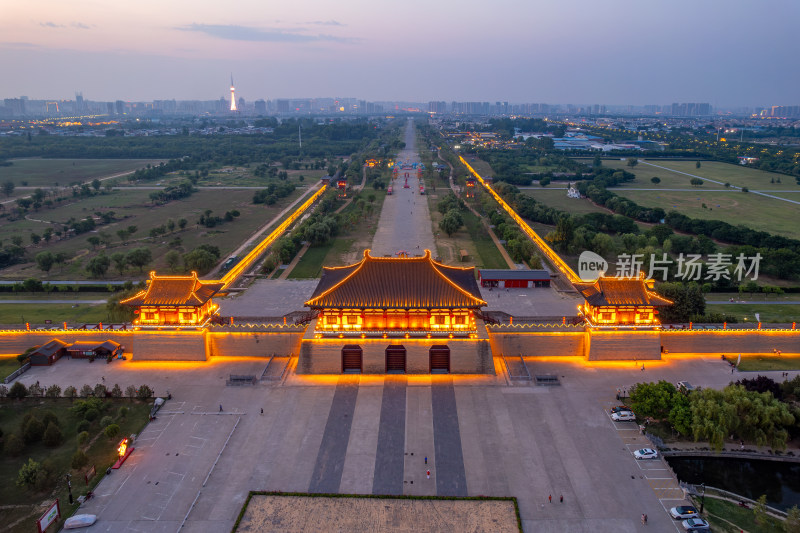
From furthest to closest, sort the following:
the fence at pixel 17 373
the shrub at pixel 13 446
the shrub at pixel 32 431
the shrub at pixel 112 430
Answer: the fence at pixel 17 373, the shrub at pixel 112 430, the shrub at pixel 32 431, the shrub at pixel 13 446

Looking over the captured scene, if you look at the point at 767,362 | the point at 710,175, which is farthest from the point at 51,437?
the point at 710,175

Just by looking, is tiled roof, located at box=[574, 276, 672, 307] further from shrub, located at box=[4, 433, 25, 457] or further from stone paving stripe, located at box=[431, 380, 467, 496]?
shrub, located at box=[4, 433, 25, 457]

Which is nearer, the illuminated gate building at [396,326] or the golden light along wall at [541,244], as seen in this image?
the illuminated gate building at [396,326]

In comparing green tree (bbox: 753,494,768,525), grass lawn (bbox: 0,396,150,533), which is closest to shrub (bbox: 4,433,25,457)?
grass lawn (bbox: 0,396,150,533)

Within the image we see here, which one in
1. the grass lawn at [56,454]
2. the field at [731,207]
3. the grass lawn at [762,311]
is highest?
the field at [731,207]

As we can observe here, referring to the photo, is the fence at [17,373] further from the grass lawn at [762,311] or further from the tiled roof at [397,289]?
the grass lawn at [762,311]

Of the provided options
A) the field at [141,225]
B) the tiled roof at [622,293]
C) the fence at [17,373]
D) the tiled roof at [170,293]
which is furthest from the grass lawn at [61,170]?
the tiled roof at [622,293]
